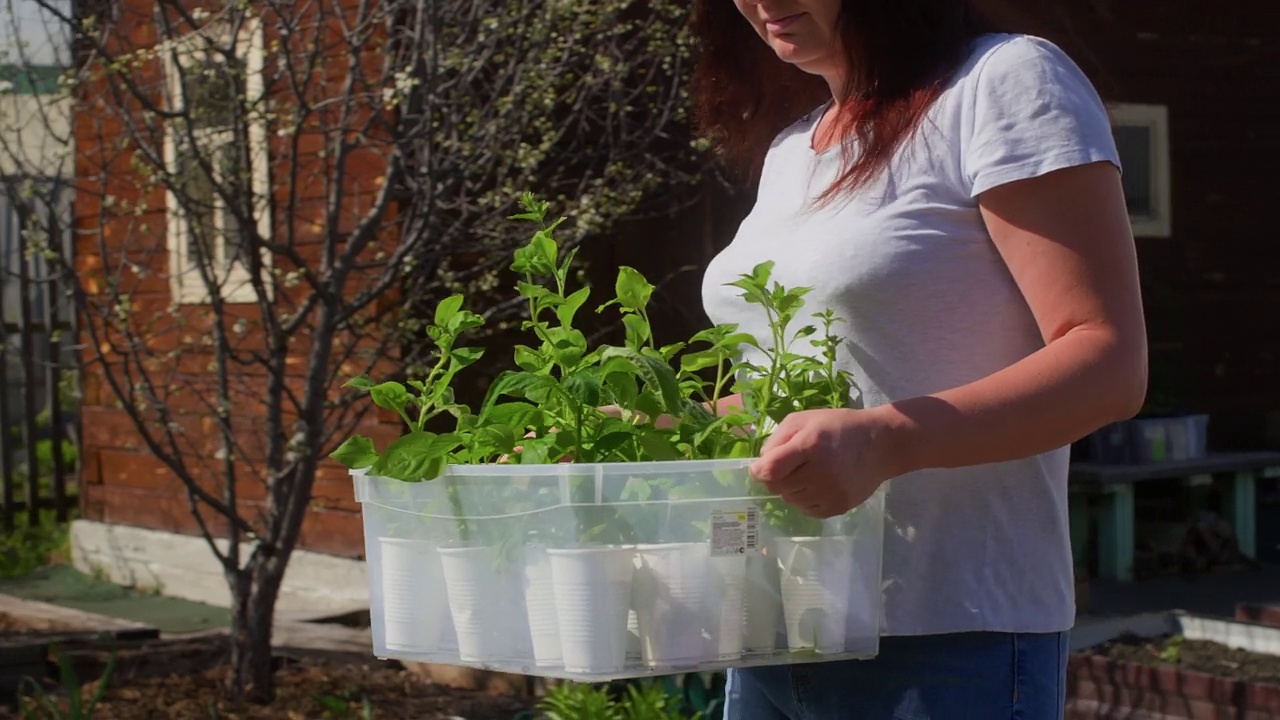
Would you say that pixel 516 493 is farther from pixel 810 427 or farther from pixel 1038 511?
pixel 1038 511

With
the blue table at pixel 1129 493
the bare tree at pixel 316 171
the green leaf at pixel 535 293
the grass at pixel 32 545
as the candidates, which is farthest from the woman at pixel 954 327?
the grass at pixel 32 545

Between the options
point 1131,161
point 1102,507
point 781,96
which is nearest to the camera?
point 781,96

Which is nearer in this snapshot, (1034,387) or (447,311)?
(1034,387)

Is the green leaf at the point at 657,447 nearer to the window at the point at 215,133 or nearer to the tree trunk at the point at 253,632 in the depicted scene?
the window at the point at 215,133

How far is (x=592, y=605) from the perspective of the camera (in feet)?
4.90

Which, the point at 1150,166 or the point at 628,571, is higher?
the point at 1150,166

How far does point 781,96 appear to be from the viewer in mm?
2143

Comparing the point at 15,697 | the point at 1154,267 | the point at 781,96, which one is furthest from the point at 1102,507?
the point at 781,96

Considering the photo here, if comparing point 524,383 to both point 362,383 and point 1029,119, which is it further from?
point 1029,119

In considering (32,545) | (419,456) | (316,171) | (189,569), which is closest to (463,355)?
(419,456)

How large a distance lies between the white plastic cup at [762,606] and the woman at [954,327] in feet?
0.36

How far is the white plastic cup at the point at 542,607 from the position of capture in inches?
59.8

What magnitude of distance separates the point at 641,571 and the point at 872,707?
297mm

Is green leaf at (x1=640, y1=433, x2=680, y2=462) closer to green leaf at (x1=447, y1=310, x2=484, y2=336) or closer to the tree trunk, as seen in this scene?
green leaf at (x1=447, y1=310, x2=484, y2=336)
